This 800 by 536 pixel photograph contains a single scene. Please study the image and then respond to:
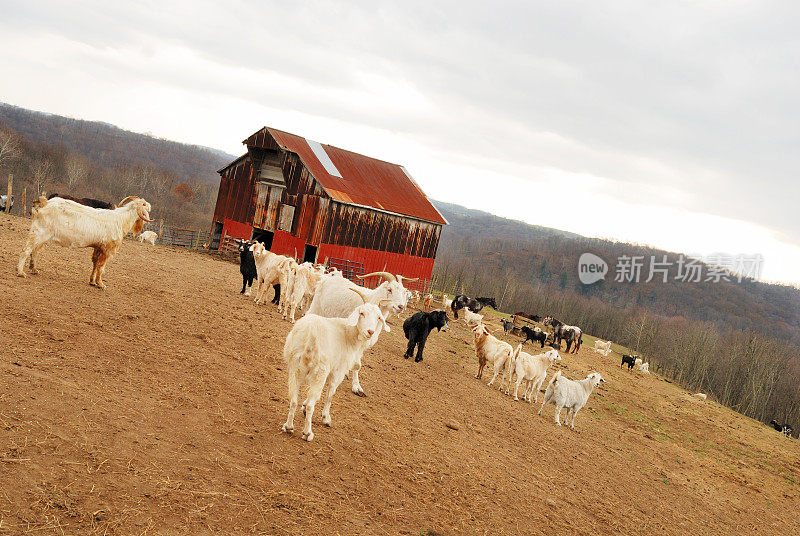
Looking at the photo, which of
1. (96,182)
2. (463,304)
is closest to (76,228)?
Answer: (463,304)

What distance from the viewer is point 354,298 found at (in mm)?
10297

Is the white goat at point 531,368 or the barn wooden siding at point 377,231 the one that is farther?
the barn wooden siding at point 377,231

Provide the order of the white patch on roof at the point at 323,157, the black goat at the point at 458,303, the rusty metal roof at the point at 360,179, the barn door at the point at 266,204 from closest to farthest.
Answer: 1. the rusty metal roof at the point at 360,179
2. the white patch on roof at the point at 323,157
3. the barn door at the point at 266,204
4. the black goat at the point at 458,303

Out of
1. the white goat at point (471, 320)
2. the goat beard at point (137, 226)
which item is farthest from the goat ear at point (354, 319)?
the white goat at point (471, 320)

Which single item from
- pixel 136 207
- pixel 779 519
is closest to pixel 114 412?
pixel 136 207

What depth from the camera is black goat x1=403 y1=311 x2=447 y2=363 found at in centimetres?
1414

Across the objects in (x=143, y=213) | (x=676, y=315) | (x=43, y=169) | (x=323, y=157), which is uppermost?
(x=323, y=157)

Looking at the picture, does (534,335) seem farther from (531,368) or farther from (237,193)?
(237,193)

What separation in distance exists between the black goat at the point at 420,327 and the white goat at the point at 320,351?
23.4 feet

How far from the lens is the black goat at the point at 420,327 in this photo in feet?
46.4

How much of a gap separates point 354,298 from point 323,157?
2092 centimetres

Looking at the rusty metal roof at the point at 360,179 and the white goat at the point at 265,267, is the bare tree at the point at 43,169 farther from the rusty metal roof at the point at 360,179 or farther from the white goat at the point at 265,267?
the white goat at the point at 265,267

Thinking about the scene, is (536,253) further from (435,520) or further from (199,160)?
(435,520)

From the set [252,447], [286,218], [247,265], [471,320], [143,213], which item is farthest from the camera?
[286,218]
